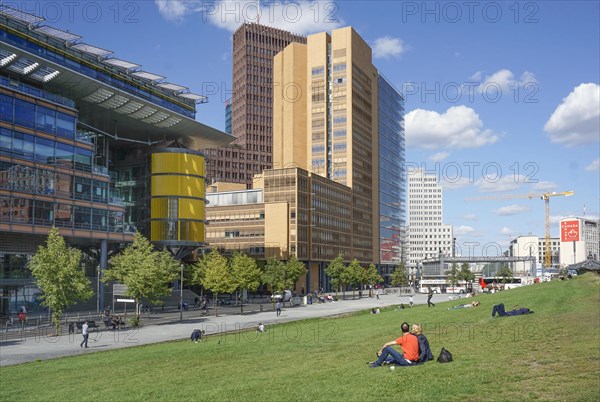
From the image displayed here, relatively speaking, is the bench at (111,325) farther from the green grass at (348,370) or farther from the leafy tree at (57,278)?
the green grass at (348,370)

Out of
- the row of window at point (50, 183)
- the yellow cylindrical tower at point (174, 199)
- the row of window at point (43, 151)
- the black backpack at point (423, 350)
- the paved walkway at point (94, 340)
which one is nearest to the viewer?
the black backpack at point (423, 350)

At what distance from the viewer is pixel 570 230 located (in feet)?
544

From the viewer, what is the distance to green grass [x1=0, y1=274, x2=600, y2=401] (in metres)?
15.6

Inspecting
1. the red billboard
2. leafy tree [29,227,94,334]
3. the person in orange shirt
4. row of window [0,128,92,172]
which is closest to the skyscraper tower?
the red billboard

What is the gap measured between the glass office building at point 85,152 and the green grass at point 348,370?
39.9 metres

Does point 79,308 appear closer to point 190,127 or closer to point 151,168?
point 151,168

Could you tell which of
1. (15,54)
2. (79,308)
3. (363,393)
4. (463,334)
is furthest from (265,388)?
(79,308)

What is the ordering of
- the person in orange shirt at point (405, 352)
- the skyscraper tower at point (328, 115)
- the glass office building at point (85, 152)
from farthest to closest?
the skyscraper tower at point (328, 115) → the glass office building at point (85, 152) → the person in orange shirt at point (405, 352)

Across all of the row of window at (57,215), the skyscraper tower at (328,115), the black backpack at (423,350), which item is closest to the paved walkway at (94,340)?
the row of window at (57,215)

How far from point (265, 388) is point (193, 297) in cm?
8621

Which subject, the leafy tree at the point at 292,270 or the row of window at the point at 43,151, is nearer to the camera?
the row of window at the point at 43,151

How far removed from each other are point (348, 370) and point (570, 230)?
163557 mm

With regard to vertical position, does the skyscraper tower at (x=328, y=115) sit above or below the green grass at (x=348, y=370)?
above

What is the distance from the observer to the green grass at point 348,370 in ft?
51.1
